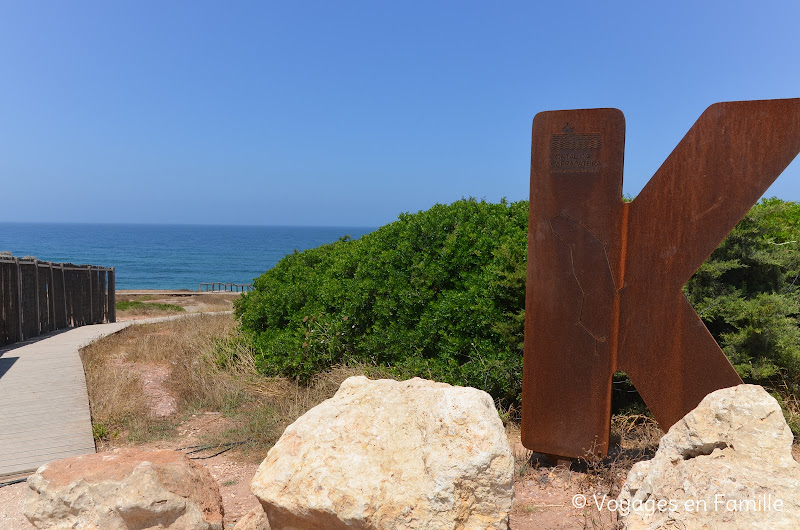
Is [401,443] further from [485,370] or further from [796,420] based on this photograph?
[796,420]

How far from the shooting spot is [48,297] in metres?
13.5

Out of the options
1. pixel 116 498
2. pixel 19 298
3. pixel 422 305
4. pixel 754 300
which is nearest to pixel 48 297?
pixel 19 298

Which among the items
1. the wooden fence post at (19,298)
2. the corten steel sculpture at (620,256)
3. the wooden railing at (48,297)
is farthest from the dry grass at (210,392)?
the wooden fence post at (19,298)

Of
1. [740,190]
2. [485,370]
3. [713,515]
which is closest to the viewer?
[713,515]

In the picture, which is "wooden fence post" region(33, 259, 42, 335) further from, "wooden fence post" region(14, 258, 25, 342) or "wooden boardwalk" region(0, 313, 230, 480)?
"wooden boardwalk" region(0, 313, 230, 480)

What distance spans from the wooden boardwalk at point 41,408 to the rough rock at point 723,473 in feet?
15.9

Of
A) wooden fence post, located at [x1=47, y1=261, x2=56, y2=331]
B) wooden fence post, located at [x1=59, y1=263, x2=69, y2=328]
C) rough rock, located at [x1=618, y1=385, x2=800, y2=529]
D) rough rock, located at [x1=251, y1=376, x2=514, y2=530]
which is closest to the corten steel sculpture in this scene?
rough rock, located at [x1=618, y1=385, x2=800, y2=529]

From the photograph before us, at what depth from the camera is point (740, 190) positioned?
367 centimetres

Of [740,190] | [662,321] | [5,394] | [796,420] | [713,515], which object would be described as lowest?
[5,394]

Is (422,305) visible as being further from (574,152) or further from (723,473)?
(723,473)

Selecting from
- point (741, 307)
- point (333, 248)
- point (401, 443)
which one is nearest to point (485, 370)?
point (741, 307)

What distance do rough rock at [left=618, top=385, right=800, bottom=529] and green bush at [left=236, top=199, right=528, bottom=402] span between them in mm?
2444

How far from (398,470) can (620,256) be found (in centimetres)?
222

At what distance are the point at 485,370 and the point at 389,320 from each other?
1374 millimetres
